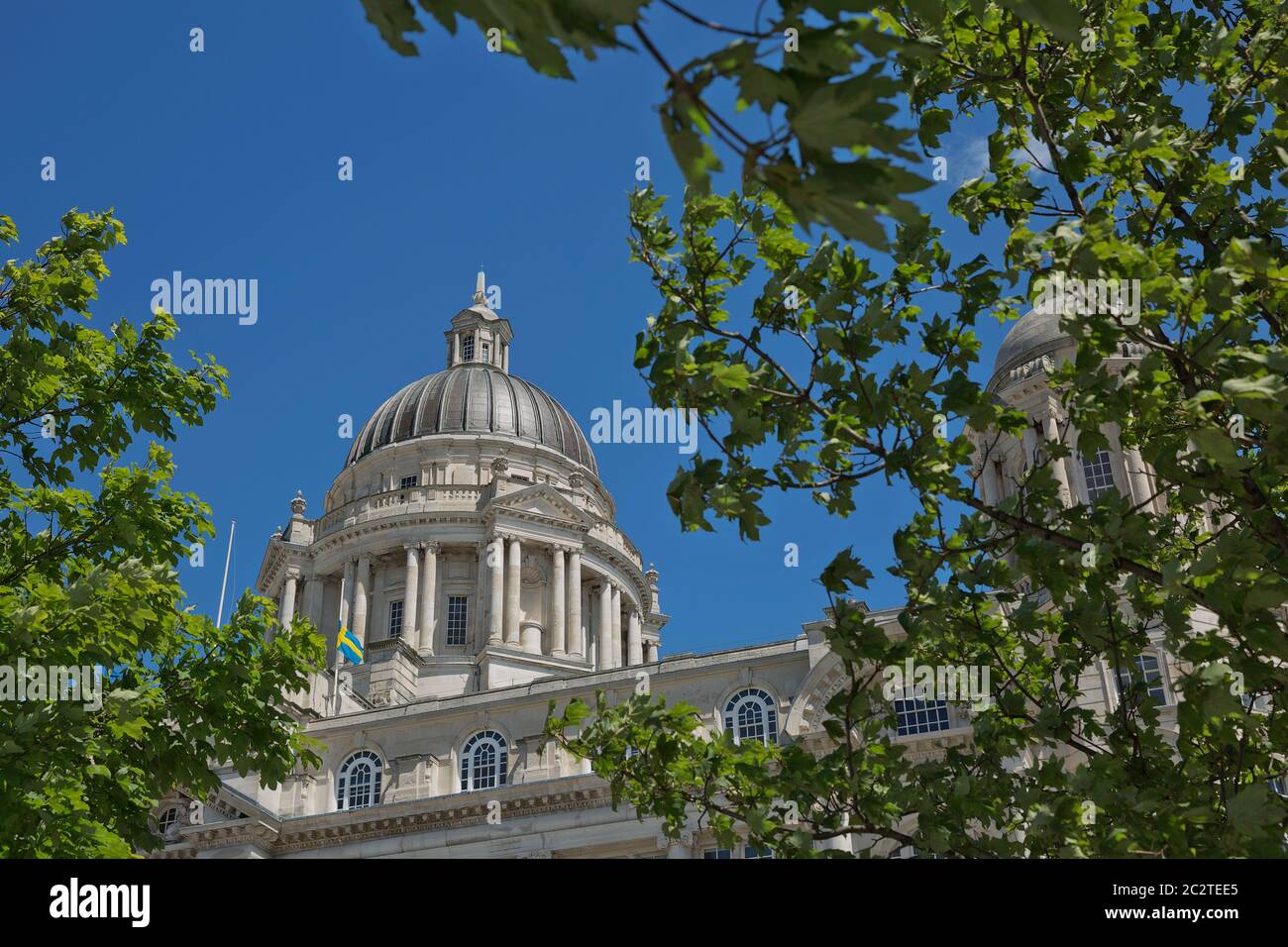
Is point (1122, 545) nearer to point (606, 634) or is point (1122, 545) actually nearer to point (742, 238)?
point (742, 238)

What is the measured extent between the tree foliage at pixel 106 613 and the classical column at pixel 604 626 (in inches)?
1980

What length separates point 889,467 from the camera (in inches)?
378

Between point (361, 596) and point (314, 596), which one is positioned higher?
point (314, 596)

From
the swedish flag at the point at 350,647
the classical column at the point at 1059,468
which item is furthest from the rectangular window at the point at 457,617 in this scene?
the classical column at the point at 1059,468

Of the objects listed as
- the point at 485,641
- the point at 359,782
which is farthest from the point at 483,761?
the point at 485,641

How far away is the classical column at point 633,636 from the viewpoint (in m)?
71.7

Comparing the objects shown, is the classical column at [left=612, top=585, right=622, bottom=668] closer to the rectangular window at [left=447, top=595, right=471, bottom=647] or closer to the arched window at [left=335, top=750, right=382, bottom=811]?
the rectangular window at [left=447, top=595, right=471, bottom=647]

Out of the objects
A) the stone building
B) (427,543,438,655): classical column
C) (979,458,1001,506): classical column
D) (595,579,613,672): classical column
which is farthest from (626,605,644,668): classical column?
(979,458,1001,506): classical column

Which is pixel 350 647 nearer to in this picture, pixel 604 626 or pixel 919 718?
pixel 604 626

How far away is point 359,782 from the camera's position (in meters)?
43.8

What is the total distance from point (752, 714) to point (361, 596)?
100 feet

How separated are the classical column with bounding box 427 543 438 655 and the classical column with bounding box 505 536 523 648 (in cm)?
373
